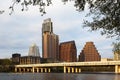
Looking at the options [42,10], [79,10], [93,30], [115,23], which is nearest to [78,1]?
[79,10]

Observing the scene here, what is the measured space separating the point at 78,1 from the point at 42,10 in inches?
75.6

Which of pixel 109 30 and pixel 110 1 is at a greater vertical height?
pixel 110 1

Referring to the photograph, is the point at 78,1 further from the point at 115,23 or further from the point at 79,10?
the point at 115,23

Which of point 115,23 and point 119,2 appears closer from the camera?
point 119,2

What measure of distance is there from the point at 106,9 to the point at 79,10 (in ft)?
6.44

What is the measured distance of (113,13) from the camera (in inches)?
729

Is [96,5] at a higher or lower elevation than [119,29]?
higher

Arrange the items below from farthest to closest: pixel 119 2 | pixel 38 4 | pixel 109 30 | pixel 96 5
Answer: pixel 109 30 → pixel 96 5 → pixel 119 2 → pixel 38 4

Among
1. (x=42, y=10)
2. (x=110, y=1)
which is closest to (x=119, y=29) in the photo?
(x=110, y=1)

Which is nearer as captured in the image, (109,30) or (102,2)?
(102,2)

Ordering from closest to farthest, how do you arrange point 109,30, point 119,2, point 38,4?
point 38,4 → point 119,2 → point 109,30

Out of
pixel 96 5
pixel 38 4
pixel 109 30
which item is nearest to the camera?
pixel 38 4

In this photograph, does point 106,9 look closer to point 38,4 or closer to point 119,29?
point 119,29

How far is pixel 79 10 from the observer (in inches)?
688
